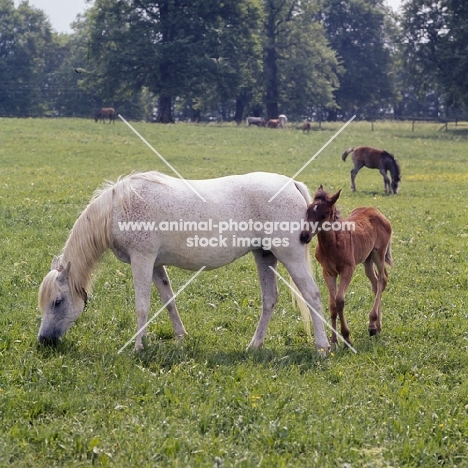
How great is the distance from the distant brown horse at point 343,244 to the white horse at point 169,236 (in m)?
0.24

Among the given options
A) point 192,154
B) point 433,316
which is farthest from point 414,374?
point 192,154

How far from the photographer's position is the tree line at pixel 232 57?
159ft

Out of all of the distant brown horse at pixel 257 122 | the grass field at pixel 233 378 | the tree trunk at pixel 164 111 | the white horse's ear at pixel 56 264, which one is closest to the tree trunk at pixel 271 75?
the distant brown horse at pixel 257 122

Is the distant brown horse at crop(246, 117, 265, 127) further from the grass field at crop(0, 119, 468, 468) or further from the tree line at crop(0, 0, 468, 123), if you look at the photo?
the grass field at crop(0, 119, 468, 468)

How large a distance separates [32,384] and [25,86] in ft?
232

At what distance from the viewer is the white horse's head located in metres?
5.98

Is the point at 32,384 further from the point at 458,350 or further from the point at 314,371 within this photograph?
the point at 458,350

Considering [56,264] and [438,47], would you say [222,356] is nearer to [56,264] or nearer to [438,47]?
[56,264]

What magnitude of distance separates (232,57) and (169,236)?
153ft

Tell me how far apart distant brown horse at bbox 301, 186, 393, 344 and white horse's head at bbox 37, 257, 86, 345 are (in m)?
2.31

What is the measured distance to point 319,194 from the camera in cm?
625

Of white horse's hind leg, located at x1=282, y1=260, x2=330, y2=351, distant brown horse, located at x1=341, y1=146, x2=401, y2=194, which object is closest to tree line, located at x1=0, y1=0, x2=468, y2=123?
distant brown horse, located at x1=341, y1=146, x2=401, y2=194

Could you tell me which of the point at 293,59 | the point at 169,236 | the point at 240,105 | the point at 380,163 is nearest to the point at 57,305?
the point at 169,236

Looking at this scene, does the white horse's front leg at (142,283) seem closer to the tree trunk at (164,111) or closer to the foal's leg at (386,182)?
the foal's leg at (386,182)
